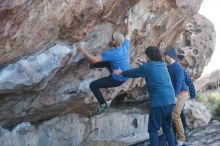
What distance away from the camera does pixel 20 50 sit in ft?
26.8

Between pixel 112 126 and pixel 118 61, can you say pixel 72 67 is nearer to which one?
pixel 118 61

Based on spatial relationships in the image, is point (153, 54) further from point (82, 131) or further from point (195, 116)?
point (195, 116)

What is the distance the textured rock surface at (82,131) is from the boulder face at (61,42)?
0.22 meters

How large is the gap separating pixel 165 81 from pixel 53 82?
106 inches

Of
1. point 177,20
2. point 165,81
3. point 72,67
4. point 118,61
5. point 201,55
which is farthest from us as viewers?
point 201,55

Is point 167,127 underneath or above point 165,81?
underneath

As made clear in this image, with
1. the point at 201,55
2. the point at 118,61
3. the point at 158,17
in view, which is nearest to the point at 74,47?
the point at 118,61

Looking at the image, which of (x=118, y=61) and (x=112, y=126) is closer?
(x=118, y=61)

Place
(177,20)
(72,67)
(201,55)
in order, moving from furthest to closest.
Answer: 1. (201,55)
2. (177,20)
3. (72,67)

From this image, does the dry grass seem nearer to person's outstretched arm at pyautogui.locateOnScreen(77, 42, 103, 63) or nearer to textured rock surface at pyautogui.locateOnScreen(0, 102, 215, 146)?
textured rock surface at pyautogui.locateOnScreen(0, 102, 215, 146)

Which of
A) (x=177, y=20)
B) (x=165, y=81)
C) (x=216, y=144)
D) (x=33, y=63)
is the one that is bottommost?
(x=216, y=144)

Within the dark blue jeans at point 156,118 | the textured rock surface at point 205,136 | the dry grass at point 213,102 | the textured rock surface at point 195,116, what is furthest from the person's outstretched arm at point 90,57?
the dry grass at point 213,102

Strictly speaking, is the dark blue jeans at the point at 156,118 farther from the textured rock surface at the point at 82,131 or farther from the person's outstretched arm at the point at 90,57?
the textured rock surface at the point at 82,131

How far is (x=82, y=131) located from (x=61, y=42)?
361cm
